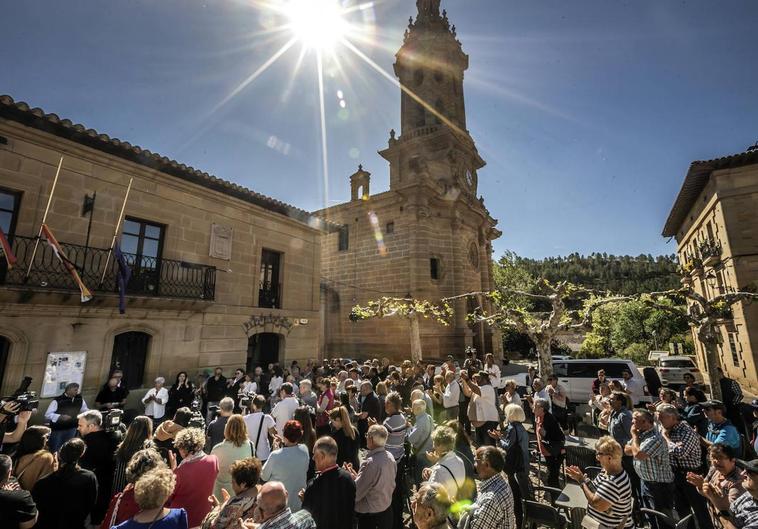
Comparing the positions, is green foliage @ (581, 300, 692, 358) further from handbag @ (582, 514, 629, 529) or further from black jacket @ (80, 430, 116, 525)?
black jacket @ (80, 430, 116, 525)

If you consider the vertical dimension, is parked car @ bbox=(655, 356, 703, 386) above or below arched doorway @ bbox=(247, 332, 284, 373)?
below

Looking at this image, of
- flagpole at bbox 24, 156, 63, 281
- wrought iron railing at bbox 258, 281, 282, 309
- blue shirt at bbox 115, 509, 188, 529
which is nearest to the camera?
blue shirt at bbox 115, 509, 188, 529

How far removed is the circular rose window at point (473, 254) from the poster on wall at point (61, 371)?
19.7m

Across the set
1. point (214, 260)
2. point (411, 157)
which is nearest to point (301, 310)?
point (214, 260)

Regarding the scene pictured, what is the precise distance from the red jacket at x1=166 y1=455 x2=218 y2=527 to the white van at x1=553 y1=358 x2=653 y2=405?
38.5 ft

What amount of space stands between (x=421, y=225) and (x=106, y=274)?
15.0 m

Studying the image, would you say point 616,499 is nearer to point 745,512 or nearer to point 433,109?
point 745,512

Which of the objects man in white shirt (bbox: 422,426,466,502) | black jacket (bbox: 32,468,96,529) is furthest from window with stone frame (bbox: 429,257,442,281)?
black jacket (bbox: 32,468,96,529)

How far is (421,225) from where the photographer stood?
20.6 m

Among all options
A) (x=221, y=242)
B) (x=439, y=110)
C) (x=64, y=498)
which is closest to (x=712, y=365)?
(x=64, y=498)

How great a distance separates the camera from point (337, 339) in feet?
71.3

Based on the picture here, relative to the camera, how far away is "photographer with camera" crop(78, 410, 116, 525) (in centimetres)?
419

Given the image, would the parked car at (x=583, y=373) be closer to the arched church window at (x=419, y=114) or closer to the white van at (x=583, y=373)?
the white van at (x=583, y=373)

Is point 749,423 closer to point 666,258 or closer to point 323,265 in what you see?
point 323,265
